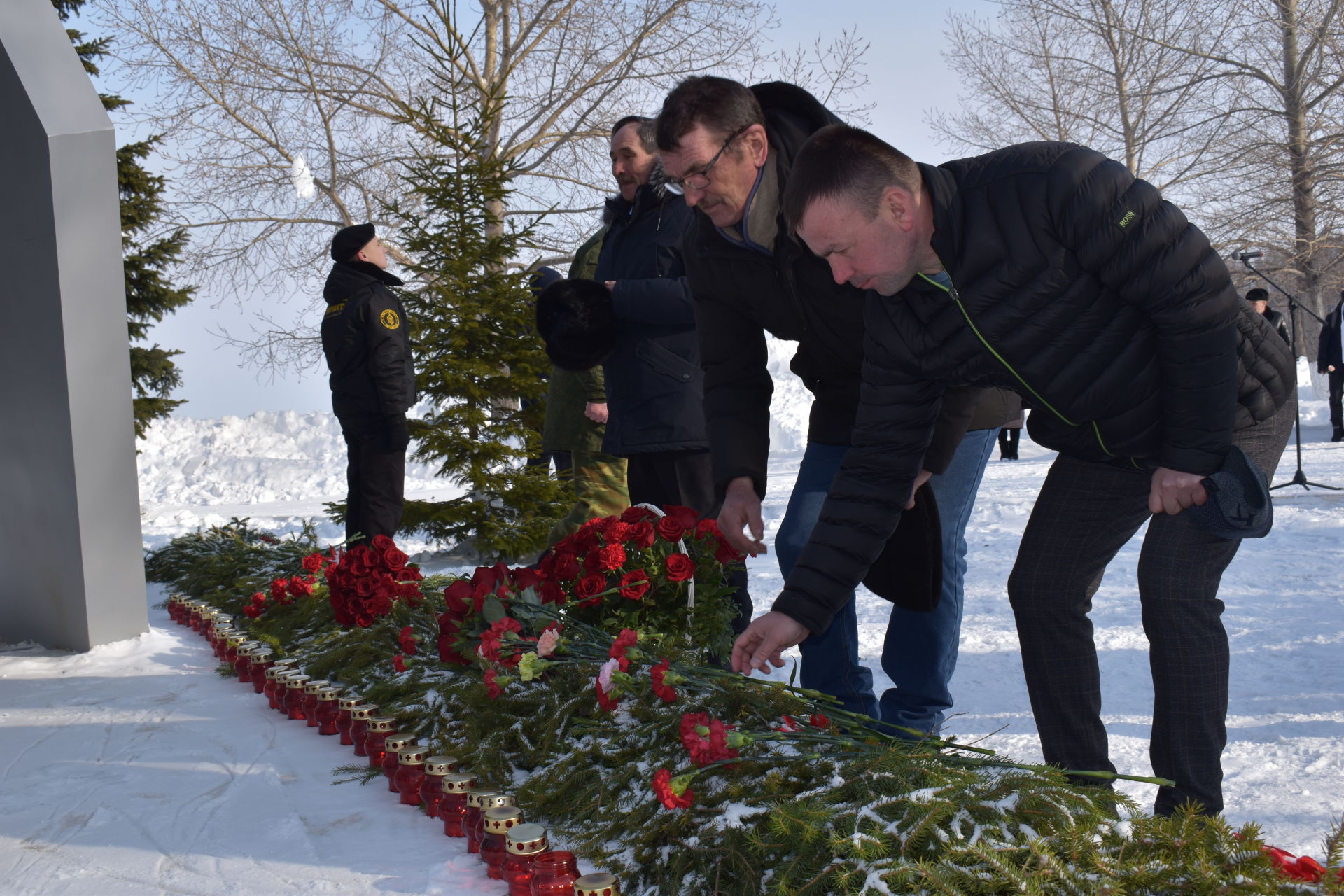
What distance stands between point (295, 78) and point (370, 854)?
599 inches

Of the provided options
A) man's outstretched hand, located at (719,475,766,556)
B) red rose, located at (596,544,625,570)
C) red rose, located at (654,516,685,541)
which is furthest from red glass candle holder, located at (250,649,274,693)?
man's outstretched hand, located at (719,475,766,556)

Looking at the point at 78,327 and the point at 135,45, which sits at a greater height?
the point at 135,45

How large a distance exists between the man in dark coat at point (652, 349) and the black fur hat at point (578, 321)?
2.3 inches

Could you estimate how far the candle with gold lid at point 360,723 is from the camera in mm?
2928

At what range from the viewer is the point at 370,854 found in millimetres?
2191

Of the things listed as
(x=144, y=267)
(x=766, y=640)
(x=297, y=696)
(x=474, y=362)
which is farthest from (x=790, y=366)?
(x=144, y=267)

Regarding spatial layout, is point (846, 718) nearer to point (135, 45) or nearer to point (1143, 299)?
point (1143, 299)

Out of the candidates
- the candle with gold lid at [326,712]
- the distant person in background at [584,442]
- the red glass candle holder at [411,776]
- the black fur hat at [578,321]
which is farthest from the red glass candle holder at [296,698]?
the distant person in background at [584,442]

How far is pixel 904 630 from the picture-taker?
10.4ft

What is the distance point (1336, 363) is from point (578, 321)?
13.9 m

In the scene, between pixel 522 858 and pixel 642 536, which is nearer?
pixel 522 858

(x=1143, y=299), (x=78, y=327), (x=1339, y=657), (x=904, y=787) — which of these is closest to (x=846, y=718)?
(x=904, y=787)

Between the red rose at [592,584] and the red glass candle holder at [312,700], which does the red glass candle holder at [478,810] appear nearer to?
the red rose at [592,584]

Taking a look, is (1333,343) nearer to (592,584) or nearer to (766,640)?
(592,584)
